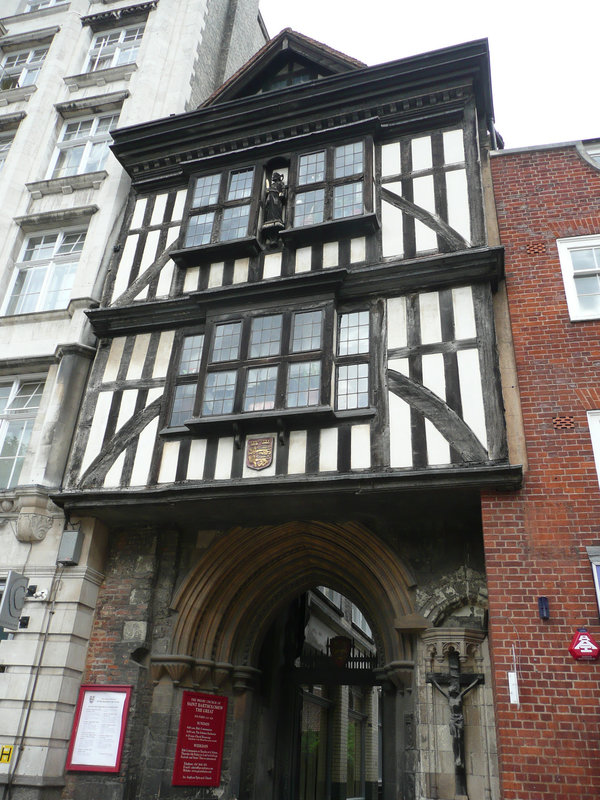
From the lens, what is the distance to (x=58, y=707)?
9.18 meters

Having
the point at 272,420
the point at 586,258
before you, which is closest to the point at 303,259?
the point at 272,420

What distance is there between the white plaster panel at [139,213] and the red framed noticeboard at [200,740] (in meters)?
8.60

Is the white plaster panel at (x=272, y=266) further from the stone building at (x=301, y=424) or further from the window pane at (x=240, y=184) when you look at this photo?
the window pane at (x=240, y=184)

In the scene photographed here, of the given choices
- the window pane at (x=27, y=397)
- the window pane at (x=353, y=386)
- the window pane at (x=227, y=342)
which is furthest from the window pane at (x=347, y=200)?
the window pane at (x=27, y=397)

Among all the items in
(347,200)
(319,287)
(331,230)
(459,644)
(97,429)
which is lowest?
(459,644)

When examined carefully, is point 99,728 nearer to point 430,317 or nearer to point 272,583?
point 272,583

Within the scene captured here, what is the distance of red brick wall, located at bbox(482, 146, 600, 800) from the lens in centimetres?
694

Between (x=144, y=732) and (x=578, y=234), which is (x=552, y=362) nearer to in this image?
(x=578, y=234)

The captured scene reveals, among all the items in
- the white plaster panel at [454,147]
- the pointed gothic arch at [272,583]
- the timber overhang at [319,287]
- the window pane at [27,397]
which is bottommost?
the pointed gothic arch at [272,583]

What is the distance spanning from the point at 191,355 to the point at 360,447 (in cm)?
353

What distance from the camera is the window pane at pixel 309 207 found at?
434 inches

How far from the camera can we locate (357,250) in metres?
10.6

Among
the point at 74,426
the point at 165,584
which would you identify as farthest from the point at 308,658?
the point at 74,426

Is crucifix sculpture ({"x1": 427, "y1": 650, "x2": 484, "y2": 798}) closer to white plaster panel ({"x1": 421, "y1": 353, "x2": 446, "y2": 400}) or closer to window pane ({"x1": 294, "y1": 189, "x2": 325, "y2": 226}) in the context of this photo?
white plaster panel ({"x1": 421, "y1": 353, "x2": 446, "y2": 400})
